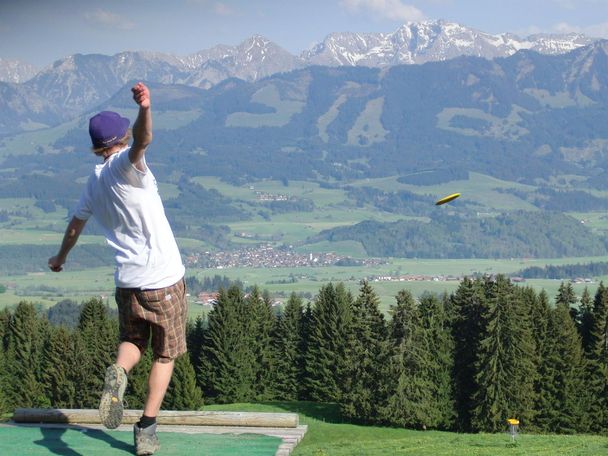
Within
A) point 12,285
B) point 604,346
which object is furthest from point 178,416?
point 12,285

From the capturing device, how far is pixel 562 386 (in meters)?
44.1

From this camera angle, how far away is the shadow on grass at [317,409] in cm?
4675

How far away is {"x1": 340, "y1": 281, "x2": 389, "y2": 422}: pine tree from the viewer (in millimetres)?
44906

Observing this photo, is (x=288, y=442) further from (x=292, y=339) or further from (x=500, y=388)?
(x=292, y=339)

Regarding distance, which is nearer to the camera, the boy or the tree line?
the boy

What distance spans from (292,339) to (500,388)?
1855 cm

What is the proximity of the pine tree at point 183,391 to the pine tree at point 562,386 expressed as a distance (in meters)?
14.1

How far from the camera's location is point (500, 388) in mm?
42219

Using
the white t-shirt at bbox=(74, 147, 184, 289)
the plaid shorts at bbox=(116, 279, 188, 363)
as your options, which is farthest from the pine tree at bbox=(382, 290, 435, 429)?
the white t-shirt at bbox=(74, 147, 184, 289)

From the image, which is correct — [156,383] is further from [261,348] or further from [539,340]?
[261,348]

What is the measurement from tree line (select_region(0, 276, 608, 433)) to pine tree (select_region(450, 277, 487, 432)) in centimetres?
5

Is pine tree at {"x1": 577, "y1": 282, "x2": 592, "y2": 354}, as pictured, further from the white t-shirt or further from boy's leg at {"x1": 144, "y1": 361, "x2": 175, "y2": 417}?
the white t-shirt

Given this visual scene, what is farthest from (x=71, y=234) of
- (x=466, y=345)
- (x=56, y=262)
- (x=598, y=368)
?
(x=598, y=368)

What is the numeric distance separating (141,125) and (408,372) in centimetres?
3740
